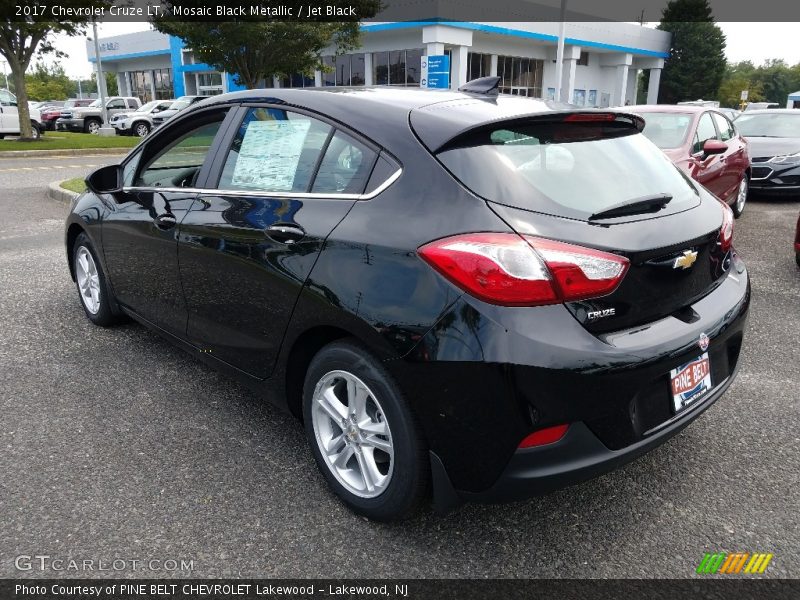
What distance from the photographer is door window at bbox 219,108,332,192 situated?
274cm

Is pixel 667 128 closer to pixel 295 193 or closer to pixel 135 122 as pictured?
pixel 295 193

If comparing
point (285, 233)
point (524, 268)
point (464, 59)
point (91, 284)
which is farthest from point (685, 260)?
point (464, 59)

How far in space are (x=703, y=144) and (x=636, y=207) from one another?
597 cm

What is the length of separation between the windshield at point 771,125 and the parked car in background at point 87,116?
30.0 meters

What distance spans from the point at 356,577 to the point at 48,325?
3497mm

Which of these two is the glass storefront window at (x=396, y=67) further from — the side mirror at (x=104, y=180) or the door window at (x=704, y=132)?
the side mirror at (x=104, y=180)

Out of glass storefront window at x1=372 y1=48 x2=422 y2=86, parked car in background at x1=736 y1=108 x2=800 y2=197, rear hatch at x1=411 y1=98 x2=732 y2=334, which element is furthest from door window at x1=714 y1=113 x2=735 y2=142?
glass storefront window at x1=372 y1=48 x2=422 y2=86

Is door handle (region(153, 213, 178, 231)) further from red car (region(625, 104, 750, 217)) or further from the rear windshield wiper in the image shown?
red car (region(625, 104, 750, 217))

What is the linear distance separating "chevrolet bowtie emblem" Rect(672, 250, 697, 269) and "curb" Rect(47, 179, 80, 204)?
9.81 meters

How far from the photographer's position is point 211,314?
312 centimetres

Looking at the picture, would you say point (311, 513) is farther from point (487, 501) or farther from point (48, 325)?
point (48, 325)

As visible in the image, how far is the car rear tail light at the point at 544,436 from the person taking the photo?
6.67 feet

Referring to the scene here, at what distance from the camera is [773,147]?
10.5m

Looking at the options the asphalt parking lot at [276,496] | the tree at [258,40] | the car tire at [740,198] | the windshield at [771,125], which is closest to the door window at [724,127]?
the car tire at [740,198]
